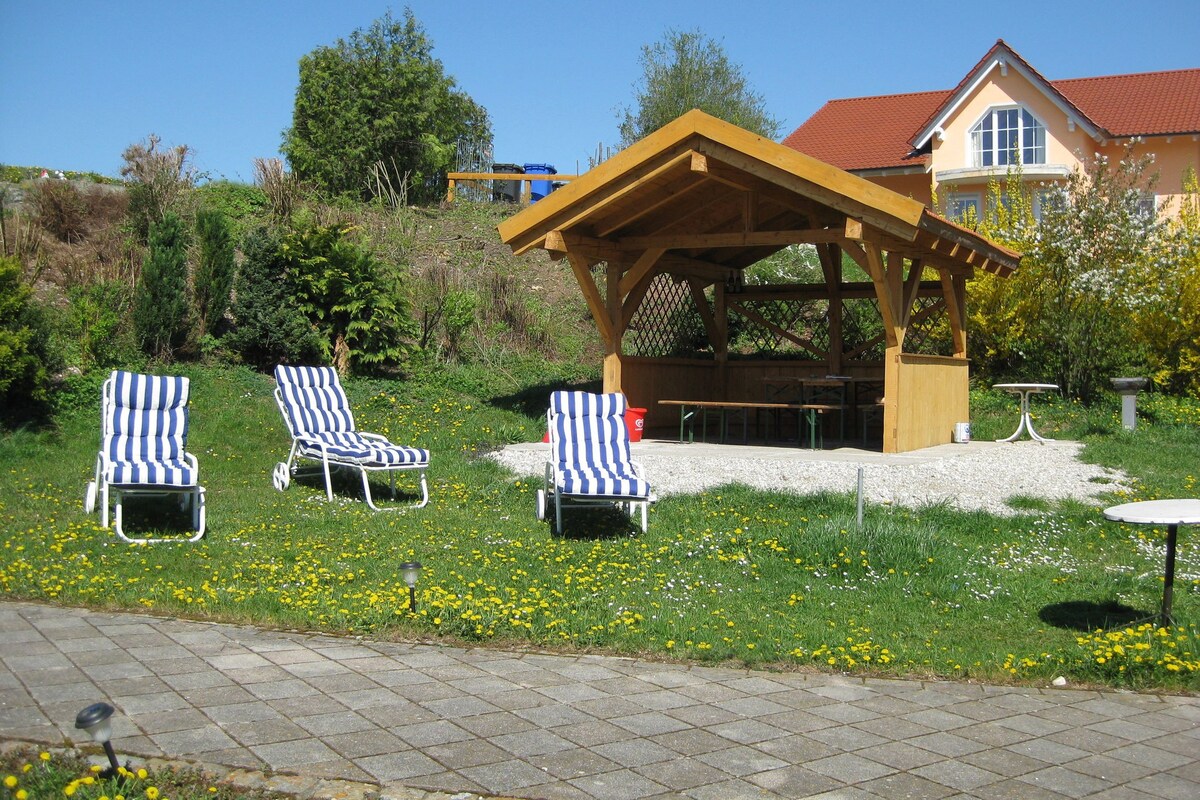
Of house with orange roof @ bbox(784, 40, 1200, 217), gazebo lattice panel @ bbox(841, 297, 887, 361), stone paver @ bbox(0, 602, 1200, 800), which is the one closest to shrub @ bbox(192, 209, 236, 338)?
gazebo lattice panel @ bbox(841, 297, 887, 361)

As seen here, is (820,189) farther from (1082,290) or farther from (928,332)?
(1082,290)

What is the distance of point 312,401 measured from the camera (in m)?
10.9

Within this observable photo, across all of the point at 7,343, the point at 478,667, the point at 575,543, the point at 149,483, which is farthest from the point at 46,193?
the point at 478,667

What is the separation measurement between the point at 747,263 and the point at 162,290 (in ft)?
27.1

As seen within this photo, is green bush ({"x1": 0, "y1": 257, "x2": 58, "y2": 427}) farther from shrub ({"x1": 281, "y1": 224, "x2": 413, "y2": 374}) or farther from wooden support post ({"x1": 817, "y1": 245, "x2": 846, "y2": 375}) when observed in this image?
wooden support post ({"x1": 817, "y1": 245, "x2": 846, "y2": 375})

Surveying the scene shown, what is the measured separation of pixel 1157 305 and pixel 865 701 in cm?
1261

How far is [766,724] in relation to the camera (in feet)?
15.0

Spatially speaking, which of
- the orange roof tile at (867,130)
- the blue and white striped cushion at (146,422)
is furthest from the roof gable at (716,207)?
the orange roof tile at (867,130)

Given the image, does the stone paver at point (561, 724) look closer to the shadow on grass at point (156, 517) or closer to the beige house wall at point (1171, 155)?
the shadow on grass at point (156, 517)

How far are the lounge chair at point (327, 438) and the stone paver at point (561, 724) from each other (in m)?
4.09

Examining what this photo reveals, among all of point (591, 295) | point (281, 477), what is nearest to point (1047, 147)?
point (591, 295)

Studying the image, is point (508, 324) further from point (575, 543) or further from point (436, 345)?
point (575, 543)

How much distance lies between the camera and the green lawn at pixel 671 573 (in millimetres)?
5789

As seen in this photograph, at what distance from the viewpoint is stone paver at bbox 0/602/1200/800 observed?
3.93 metres
